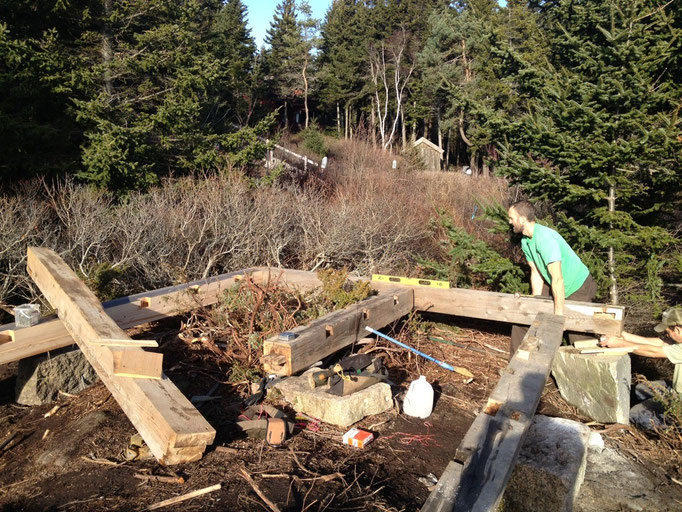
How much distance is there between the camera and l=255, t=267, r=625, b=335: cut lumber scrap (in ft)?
Answer: 16.5

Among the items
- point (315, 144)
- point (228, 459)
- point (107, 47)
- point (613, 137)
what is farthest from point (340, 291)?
point (315, 144)

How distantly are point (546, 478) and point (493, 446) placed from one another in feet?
3.04

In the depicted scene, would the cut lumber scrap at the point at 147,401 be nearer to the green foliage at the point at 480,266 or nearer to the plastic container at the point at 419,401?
the plastic container at the point at 419,401

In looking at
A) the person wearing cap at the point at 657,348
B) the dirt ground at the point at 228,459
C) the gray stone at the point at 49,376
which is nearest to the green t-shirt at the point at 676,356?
the person wearing cap at the point at 657,348

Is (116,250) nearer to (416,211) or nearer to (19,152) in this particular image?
(19,152)

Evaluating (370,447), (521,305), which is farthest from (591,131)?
(370,447)

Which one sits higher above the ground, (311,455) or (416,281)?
(416,281)

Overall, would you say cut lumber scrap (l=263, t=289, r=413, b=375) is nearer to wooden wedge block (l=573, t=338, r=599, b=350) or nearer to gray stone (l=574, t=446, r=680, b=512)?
wooden wedge block (l=573, t=338, r=599, b=350)

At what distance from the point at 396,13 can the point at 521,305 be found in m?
45.8

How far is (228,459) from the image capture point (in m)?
3.41

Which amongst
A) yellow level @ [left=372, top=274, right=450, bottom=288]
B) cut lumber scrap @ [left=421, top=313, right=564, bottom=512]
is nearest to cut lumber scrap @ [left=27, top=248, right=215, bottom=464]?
cut lumber scrap @ [left=421, top=313, right=564, bottom=512]

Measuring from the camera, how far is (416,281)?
20.2 feet

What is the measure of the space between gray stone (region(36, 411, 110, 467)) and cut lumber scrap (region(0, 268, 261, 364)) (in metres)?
0.77

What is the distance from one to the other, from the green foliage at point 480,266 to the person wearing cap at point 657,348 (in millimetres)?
1923
